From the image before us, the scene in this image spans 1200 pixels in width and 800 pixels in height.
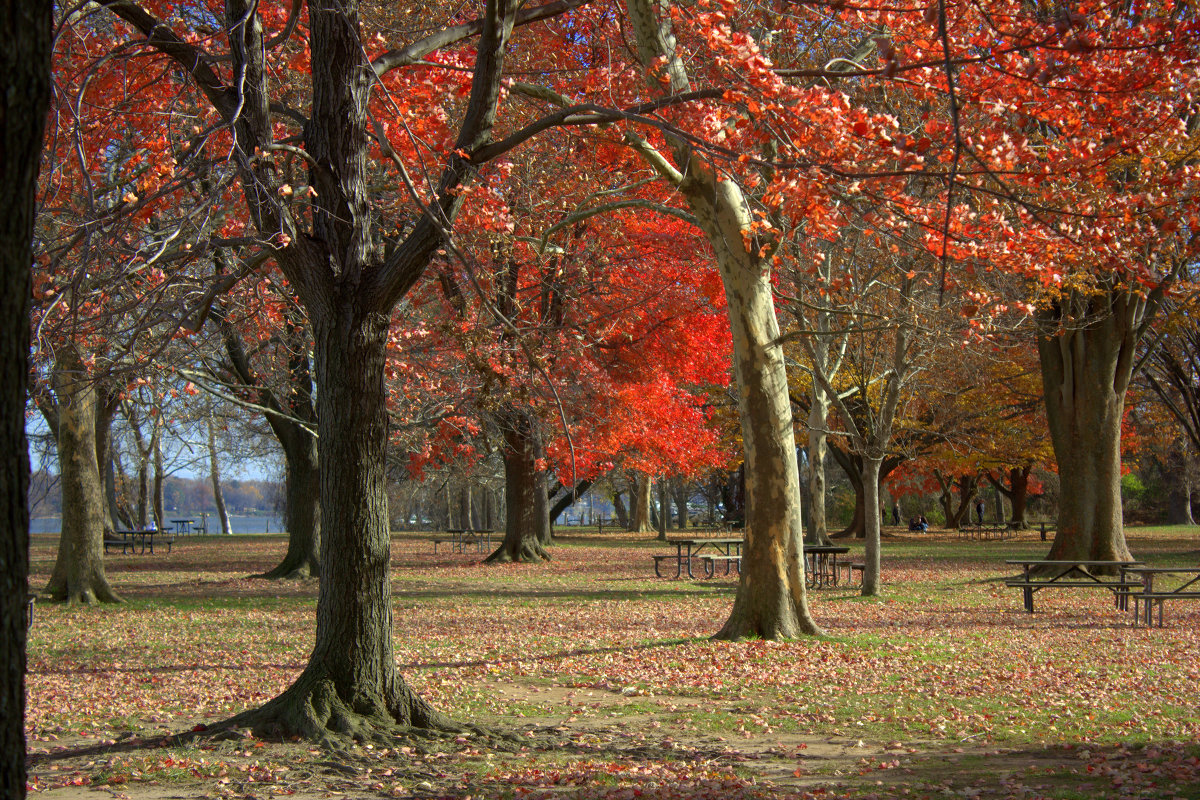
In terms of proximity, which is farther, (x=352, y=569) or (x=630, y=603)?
(x=630, y=603)

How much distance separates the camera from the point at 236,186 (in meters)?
9.87

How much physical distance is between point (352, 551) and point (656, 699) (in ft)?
10.5

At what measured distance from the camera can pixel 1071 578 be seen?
16500mm

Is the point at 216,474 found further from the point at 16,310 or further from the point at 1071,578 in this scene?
the point at 16,310

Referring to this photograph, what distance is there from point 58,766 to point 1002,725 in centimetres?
639

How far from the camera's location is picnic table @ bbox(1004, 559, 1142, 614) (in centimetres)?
1249

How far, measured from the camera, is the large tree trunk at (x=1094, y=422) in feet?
55.0

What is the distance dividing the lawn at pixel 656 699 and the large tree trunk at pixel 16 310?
3170mm

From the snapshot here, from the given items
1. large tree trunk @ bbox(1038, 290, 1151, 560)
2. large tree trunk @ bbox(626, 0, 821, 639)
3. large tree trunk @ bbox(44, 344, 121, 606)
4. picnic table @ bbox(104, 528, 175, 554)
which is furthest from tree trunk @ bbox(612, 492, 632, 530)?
large tree trunk @ bbox(626, 0, 821, 639)

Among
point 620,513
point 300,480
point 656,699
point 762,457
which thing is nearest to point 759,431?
point 762,457

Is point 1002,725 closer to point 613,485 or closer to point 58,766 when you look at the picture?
point 58,766

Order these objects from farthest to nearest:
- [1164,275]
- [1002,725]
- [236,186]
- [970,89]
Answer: [1164,275] < [236,186] < [970,89] < [1002,725]

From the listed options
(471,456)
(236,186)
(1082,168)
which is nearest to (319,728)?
(236,186)

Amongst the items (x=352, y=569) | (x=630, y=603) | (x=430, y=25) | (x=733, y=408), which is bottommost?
(x=630, y=603)
